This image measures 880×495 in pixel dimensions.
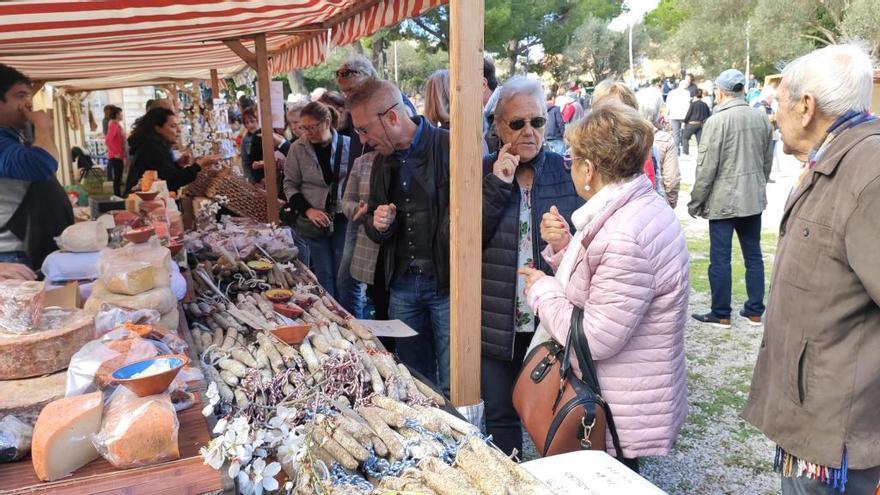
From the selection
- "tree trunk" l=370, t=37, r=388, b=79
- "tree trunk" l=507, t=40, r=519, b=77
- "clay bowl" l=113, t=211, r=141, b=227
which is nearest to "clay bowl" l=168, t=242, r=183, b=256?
"clay bowl" l=113, t=211, r=141, b=227

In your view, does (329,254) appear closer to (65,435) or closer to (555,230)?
(555,230)

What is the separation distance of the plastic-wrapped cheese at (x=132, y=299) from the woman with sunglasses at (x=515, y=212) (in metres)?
1.35

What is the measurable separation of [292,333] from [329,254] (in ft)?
9.63

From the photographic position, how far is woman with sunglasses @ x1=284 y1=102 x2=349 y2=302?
5094 millimetres

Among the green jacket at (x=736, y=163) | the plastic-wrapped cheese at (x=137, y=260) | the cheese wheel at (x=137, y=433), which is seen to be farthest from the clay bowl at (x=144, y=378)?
the green jacket at (x=736, y=163)

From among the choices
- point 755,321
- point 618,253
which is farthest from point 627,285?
point 755,321

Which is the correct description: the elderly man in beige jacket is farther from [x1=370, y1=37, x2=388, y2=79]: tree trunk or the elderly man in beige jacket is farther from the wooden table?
[x1=370, y1=37, x2=388, y2=79]: tree trunk

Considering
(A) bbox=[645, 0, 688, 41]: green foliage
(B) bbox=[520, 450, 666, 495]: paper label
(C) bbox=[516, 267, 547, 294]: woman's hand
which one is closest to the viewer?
(B) bbox=[520, 450, 666, 495]: paper label

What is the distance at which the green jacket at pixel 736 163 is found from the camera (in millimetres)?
5438

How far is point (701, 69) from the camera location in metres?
43.5

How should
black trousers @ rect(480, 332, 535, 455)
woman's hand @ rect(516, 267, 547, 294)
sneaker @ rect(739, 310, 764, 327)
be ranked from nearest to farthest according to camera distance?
woman's hand @ rect(516, 267, 547, 294), black trousers @ rect(480, 332, 535, 455), sneaker @ rect(739, 310, 764, 327)

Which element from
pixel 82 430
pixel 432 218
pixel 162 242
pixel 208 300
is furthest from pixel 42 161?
pixel 82 430

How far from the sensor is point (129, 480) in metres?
1.42

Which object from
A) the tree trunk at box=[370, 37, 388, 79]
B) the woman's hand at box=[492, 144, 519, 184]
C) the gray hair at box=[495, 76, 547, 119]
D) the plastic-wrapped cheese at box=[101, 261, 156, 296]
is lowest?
the plastic-wrapped cheese at box=[101, 261, 156, 296]
